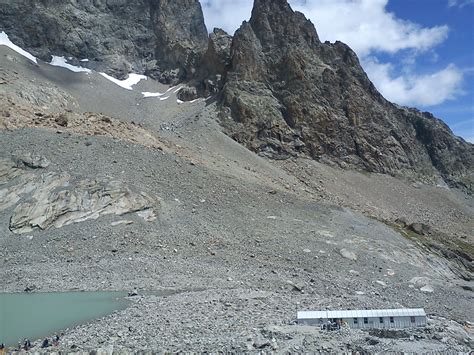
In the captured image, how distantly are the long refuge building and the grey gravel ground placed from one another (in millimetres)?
1140

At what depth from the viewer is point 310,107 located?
95.4 metres

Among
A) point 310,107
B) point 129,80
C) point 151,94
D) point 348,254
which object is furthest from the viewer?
point 129,80

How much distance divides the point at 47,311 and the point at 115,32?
106085 millimetres

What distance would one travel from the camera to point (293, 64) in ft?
322

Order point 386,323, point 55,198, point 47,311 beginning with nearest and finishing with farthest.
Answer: point 386,323, point 47,311, point 55,198

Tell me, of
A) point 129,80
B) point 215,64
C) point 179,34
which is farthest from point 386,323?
point 179,34

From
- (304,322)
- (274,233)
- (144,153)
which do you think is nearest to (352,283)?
(274,233)

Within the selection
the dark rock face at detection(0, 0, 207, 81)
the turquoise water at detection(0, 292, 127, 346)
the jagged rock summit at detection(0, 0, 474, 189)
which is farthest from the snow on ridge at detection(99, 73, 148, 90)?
the turquoise water at detection(0, 292, 127, 346)

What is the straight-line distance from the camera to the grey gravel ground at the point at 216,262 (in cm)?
2388

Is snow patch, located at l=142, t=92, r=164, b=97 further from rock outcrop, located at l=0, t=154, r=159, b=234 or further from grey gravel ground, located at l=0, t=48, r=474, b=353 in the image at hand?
rock outcrop, located at l=0, t=154, r=159, b=234

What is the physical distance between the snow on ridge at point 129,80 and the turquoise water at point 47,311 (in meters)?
81.8

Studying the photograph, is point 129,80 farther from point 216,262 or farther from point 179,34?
point 216,262

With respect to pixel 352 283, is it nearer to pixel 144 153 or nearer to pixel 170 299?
pixel 170 299

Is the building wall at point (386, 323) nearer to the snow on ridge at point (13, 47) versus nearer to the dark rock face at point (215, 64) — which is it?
the dark rock face at point (215, 64)
